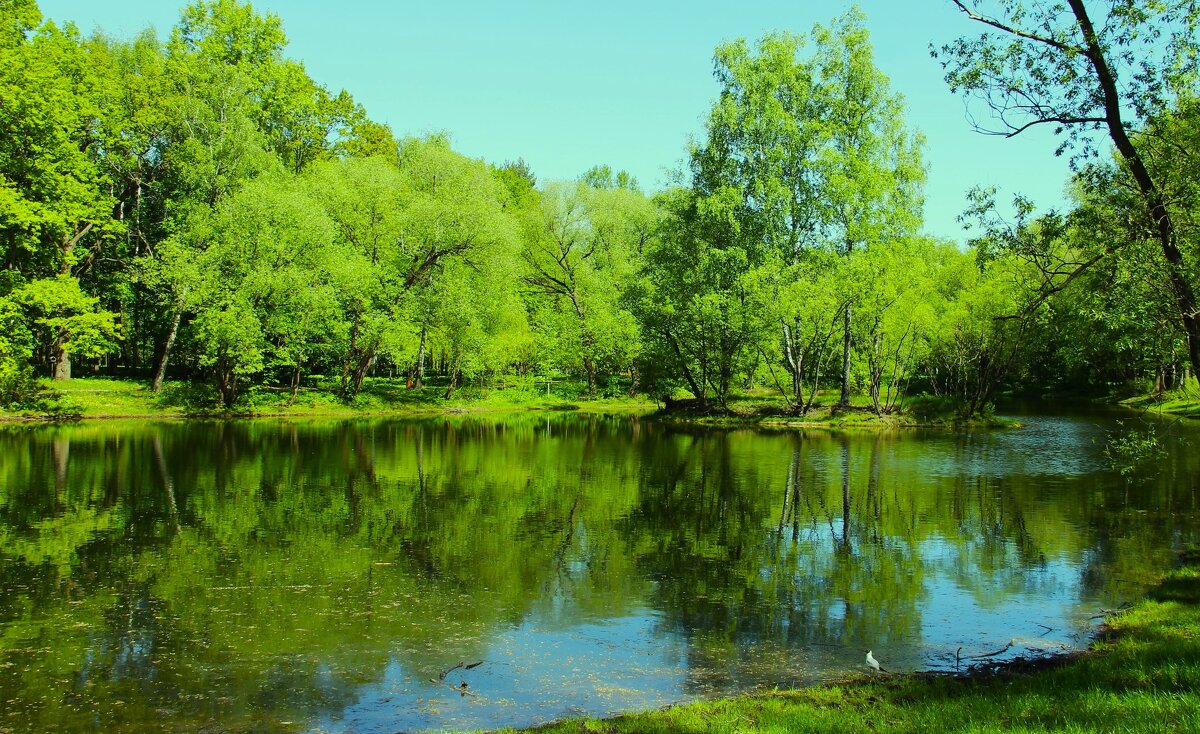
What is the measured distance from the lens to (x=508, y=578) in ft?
44.4

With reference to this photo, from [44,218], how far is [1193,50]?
47643mm

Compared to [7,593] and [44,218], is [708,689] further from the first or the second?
[44,218]

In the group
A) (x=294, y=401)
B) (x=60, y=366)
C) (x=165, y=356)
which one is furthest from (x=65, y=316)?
(x=294, y=401)

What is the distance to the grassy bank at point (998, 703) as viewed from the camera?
664 centimetres

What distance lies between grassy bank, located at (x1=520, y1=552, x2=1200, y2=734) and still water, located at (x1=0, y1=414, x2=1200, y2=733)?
929 mm

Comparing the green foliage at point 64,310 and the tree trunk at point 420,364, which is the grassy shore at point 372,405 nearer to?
the tree trunk at point 420,364

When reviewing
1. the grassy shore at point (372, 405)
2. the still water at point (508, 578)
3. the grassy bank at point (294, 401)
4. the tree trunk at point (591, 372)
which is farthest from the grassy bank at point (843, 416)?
the still water at point (508, 578)

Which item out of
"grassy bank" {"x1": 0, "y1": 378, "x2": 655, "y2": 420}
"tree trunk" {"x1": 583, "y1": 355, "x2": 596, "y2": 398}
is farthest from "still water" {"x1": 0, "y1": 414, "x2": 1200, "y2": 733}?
"tree trunk" {"x1": 583, "y1": 355, "x2": 596, "y2": 398}

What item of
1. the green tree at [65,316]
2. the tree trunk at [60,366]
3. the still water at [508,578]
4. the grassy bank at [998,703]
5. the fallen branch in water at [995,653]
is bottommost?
the still water at [508,578]

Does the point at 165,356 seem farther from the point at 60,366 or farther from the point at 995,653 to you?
the point at 995,653

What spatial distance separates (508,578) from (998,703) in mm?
8249

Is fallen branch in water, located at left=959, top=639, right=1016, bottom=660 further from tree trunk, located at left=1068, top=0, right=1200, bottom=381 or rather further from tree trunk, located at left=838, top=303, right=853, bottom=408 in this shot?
tree trunk, located at left=838, top=303, right=853, bottom=408

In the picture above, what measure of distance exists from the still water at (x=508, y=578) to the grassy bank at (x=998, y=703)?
3.05ft

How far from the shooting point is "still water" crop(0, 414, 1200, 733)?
8.80m
